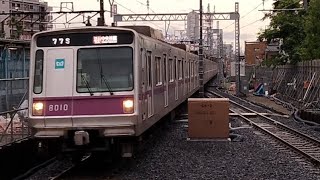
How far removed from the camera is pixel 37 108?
10.4 metres

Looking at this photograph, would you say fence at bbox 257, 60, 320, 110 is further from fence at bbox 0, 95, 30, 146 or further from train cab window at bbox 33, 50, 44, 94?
train cab window at bbox 33, 50, 44, 94

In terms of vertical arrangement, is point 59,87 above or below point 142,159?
above

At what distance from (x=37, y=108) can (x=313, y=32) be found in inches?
978

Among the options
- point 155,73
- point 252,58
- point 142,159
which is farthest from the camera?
point 252,58

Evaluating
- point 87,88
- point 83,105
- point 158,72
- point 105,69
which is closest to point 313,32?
point 158,72

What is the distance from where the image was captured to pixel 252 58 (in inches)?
3435

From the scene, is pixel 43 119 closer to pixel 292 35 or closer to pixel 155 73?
pixel 155 73

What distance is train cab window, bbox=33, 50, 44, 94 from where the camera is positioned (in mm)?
10461

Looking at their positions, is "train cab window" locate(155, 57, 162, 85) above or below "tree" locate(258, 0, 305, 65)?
below

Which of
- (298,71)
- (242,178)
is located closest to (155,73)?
(242,178)

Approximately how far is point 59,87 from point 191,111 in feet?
20.0

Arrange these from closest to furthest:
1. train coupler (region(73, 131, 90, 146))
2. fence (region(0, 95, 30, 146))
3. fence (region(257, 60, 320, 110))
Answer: train coupler (region(73, 131, 90, 146)) < fence (region(0, 95, 30, 146)) < fence (region(257, 60, 320, 110))

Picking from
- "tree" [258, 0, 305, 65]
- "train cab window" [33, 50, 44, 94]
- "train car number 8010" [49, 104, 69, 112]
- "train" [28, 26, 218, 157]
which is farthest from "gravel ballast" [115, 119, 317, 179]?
"tree" [258, 0, 305, 65]

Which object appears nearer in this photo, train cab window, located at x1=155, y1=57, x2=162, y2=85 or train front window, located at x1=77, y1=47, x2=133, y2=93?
train front window, located at x1=77, y1=47, x2=133, y2=93
